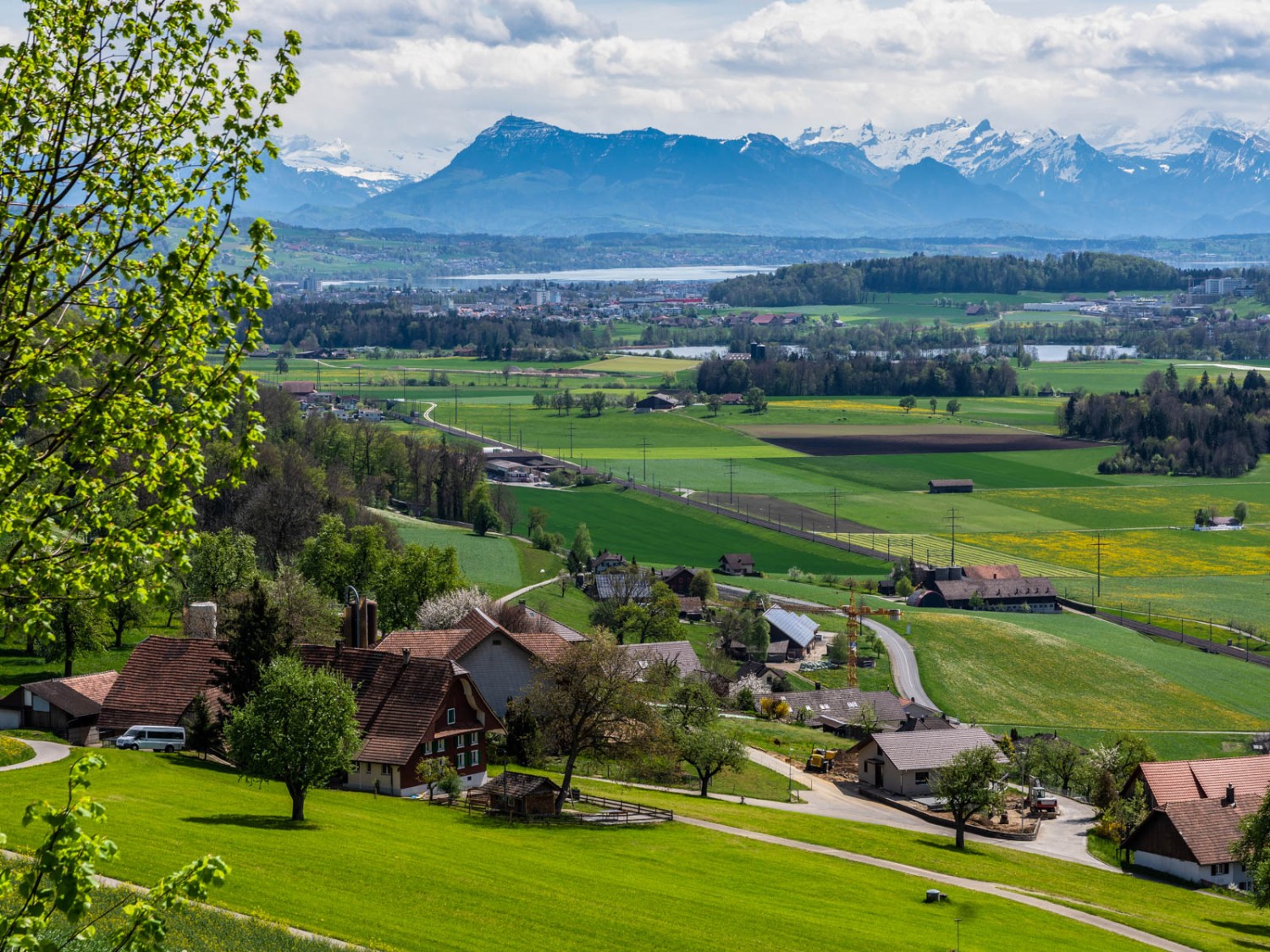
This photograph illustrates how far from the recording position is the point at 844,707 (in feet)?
273

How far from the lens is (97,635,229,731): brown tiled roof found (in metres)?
51.9

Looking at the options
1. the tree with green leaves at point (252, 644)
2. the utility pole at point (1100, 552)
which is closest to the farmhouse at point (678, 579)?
the utility pole at point (1100, 552)

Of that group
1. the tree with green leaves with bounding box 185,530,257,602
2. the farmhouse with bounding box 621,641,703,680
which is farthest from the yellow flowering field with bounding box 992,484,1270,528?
the tree with green leaves with bounding box 185,530,257,602

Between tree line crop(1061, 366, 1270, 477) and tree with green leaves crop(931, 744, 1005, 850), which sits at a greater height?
tree line crop(1061, 366, 1270, 477)

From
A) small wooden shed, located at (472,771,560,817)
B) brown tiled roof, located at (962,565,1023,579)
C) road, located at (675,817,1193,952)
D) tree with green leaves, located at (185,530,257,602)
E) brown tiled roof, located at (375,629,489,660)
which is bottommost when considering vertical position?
brown tiled roof, located at (962,565,1023,579)

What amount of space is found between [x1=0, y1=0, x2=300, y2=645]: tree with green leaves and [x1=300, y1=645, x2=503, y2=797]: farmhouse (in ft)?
119

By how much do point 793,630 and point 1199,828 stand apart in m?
40.5

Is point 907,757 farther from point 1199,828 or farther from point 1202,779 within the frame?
point 1199,828

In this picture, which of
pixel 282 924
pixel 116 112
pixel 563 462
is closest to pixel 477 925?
pixel 282 924

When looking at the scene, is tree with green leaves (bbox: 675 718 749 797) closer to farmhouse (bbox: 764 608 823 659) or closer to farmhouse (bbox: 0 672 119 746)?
farmhouse (bbox: 0 672 119 746)

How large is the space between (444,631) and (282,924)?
35.6 meters

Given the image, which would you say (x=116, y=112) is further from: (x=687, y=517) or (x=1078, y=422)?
(x=1078, y=422)

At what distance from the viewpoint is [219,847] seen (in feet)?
112

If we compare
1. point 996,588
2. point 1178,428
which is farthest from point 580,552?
point 1178,428
